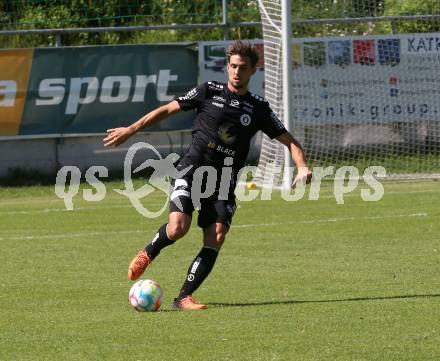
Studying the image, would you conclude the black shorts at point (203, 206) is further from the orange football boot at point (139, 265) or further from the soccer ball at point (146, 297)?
the soccer ball at point (146, 297)

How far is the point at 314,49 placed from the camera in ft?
65.4

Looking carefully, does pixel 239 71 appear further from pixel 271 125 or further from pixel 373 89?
pixel 373 89


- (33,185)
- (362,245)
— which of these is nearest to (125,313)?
(362,245)

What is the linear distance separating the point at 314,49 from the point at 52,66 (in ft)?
15.3

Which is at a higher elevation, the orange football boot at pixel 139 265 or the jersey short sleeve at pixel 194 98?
the jersey short sleeve at pixel 194 98

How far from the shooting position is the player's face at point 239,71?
28.5 feet

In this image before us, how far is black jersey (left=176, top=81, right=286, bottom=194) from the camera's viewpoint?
355 inches

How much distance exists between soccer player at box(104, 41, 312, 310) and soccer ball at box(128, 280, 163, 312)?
0.24 meters

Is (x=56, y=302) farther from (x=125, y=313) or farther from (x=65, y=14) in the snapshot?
(x=65, y=14)

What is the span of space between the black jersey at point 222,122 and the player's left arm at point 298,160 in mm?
260

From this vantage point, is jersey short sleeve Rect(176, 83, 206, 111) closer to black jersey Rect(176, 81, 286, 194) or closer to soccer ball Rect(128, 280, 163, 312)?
black jersey Rect(176, 81, 286, 194)

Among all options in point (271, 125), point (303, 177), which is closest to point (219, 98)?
point (271, 125)

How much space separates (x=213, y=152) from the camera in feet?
29.6

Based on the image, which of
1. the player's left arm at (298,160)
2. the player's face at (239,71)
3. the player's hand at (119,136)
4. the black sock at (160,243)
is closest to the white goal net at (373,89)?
the player's left arm at (298,160)
